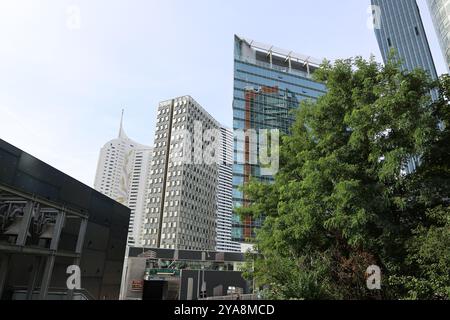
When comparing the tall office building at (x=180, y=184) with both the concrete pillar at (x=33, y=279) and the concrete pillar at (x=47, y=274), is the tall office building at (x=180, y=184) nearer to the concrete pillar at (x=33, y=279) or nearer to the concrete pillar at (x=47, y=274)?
the concrete pillar at (x=33, y=279)

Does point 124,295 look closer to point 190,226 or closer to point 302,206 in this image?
point 302,206

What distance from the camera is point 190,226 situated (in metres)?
106

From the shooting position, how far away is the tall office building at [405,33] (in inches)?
6964

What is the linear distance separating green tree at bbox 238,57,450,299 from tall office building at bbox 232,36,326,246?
59.3m

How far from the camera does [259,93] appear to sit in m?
86.1

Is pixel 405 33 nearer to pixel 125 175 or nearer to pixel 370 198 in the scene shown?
pixel 125 175

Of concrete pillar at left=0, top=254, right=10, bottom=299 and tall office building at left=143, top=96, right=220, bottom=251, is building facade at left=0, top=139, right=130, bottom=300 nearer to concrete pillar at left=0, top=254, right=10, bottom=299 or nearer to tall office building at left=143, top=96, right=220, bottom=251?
concrete pillar at left=0, top=254, right=10, bottom=299

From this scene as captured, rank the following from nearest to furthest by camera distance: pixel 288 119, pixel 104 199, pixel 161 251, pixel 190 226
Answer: pixel 104 199 < pixel 161 251 < pixel 288 119 < pixel 190 226

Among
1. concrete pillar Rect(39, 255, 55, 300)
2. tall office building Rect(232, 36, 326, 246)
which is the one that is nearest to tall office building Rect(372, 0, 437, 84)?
tall office building Rect(232, 36, 326, 246)

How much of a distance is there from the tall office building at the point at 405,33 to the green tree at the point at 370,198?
19268 centimetres

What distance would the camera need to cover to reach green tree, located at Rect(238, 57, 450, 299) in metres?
11.7

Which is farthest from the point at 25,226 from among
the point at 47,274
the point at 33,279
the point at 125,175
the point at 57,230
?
the point at 125,175

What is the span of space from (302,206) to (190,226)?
9591cm
